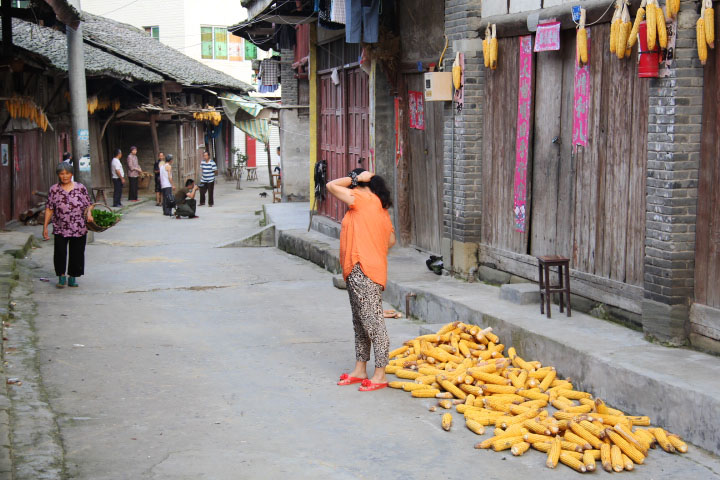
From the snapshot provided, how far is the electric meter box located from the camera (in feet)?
33.6

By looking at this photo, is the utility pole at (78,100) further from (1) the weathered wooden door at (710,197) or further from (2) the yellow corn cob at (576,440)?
(2) the yellow corn cob at (576,440)

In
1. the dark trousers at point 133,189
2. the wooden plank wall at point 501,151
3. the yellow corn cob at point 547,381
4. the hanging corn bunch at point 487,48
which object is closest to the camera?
the yellow corn cob at point 547,381

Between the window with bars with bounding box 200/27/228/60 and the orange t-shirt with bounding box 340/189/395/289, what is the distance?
40416 millimetres

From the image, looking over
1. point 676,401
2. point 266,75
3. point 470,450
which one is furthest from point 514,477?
point 266,75

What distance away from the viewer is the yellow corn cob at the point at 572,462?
5.32 meters

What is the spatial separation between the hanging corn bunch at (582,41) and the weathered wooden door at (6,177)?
13101mm

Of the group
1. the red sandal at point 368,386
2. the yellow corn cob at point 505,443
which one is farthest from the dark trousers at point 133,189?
the yellow corn cob at point 505,443

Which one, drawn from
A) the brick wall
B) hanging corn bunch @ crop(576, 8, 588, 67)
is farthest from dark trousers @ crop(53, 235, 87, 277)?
the brick wall

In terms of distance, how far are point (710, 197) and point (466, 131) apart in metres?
3.98

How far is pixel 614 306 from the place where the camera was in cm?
771

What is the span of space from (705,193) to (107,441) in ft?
15.4

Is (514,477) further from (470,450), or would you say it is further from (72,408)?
(72,408)

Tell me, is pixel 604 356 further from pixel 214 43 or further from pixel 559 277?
pixel 214 43

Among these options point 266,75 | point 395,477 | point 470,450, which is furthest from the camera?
point 266,75
